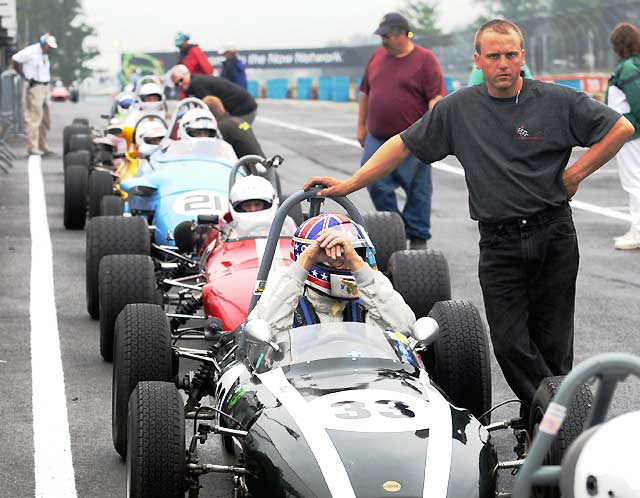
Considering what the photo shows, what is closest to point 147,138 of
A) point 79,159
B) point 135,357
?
point 79,159

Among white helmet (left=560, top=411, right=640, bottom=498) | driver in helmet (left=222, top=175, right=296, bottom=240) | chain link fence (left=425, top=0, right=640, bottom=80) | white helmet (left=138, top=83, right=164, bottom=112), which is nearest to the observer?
white helmet (left=560, top=411, right=640, bottom=498)

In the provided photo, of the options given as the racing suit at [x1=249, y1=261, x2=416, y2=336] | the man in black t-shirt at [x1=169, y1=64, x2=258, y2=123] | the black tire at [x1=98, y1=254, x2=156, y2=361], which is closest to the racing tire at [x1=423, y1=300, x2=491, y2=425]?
the racing suit at [x1=249, y1=261, x2=416, y2=336]

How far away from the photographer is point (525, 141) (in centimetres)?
718

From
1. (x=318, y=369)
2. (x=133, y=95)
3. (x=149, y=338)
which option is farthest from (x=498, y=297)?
(x=133, y=95)

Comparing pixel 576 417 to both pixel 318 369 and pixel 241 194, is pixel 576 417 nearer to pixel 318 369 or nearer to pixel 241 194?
pixel 318 369

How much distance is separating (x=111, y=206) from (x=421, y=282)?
16.7 ft

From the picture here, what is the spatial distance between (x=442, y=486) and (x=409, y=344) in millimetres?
1684

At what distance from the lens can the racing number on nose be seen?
6016 millimetres

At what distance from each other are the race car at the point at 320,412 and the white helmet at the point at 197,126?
7055mm

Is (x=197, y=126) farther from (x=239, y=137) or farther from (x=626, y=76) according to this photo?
(x=626, y=76)

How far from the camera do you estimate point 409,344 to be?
23.8 feet

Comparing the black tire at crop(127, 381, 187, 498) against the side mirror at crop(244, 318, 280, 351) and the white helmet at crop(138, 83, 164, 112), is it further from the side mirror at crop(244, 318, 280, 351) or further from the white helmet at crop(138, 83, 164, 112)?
the white helmet at crop(138, 83, 164, 112)

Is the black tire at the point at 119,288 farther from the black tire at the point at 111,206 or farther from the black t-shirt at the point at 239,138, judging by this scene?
the black t-shirt at the point at 239,138

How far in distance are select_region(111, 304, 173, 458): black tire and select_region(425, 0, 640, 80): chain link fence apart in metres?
32.8
